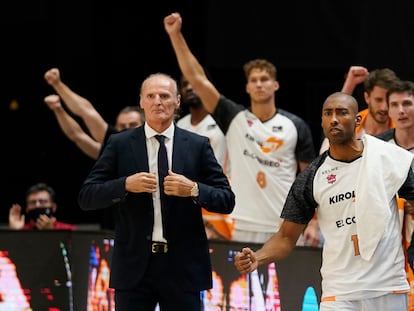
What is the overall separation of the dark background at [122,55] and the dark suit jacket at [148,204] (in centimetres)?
367

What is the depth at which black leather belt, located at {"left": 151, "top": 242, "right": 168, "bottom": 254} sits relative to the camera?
5594 millimetres

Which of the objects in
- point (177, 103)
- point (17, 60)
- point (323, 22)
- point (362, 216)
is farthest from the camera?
point (17, 60)

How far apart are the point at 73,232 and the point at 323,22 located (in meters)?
3.00

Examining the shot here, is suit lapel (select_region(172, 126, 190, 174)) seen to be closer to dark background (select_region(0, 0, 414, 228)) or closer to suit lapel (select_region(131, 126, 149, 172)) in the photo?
suit lapel (select_region(131, 126, 149, 172))

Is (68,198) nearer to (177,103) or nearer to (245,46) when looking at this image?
(245,46)

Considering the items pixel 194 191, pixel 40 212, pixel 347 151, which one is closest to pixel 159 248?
pixel 194 191

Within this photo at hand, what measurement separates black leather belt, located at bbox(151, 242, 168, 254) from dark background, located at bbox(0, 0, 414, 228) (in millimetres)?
4047

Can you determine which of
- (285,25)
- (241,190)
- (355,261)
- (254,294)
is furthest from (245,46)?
(355,261)

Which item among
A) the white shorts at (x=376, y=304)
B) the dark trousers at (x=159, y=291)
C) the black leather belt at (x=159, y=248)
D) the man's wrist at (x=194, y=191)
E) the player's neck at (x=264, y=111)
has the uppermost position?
the player's neck at (x=264, y=111)

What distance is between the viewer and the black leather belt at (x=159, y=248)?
5594 millimetres

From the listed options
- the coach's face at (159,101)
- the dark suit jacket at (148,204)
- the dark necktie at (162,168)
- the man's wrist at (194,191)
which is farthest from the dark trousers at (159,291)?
the coach's face at (159,101)

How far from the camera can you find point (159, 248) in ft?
18.4

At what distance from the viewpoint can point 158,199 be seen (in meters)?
5.68

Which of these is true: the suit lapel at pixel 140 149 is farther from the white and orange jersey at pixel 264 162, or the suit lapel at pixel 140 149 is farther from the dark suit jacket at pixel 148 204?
the white and orange jersey at pixel 264 162
